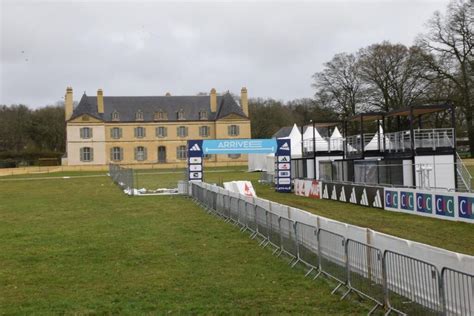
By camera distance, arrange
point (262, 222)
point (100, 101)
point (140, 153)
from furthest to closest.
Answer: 1. point (140, 153)
2. point (100, 101)
3. point (262, 222)

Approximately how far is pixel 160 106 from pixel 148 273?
88.9 meters

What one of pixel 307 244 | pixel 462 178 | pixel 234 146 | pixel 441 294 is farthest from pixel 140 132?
pixel 441 294

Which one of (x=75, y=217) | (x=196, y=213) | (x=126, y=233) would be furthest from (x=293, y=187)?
(x=126, y=233)

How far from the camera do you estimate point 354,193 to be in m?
26.2

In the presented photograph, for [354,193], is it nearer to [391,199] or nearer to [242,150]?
[391,199]

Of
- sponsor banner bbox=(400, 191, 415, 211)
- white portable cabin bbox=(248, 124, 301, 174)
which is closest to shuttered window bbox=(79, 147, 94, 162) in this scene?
white portable cabin bbox=(248, 124, 301, 174)

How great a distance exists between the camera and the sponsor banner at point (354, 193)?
24.0 metres

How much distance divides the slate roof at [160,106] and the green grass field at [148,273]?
Answer: 7691 cm

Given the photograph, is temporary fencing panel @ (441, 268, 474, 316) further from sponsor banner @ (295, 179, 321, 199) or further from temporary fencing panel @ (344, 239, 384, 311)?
sponsor banner @ (295, 179, 321, 199)

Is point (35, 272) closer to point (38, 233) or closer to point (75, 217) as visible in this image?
Result: point (38, 233)

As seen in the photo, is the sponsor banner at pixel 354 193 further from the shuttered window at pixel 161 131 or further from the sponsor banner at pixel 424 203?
the shuttered window at pixel 161 131

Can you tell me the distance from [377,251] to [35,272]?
23.2 feet

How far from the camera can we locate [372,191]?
2448 centimetres

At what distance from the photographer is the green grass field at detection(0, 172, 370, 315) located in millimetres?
8422
